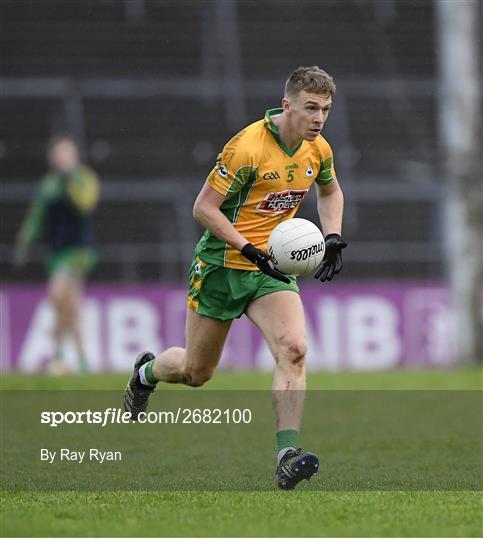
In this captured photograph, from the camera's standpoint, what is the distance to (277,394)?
23.0 ft

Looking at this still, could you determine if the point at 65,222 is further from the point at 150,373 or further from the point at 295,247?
the point at 295,247

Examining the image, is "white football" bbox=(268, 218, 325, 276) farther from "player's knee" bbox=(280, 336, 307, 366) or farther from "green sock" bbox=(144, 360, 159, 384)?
"green sock" bbox=(144, 360, 159, 384)

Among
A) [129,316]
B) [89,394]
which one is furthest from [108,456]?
[129,316]

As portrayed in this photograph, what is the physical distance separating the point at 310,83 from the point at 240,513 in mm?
2429

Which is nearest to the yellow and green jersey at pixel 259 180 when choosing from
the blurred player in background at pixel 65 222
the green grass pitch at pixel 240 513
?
the green grass pitch at pixel 240 513

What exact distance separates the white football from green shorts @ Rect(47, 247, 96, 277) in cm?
980

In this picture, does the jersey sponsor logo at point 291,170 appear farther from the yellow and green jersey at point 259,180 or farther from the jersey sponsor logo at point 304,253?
the jersey sponsor logo at point 304,253

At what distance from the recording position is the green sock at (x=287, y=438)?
→ 686 cm

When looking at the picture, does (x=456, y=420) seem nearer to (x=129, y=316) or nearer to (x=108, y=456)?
(x=108, y=456)

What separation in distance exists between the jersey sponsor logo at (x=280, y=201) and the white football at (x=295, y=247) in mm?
197

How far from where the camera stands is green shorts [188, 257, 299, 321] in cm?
736

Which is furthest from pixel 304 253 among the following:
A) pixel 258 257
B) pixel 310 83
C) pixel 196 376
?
pixel 196 376

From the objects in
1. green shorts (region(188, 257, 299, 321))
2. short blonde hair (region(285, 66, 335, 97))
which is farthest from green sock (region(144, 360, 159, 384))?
short blonde hair (region(285, 66, 335, 97))

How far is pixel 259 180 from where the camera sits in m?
7.24
